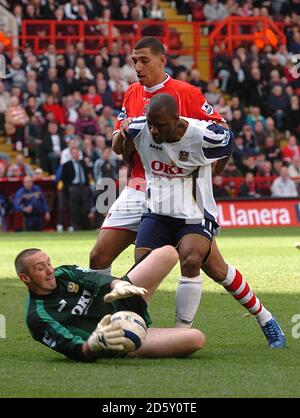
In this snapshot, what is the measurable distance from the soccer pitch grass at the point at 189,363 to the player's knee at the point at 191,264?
1.91 feet

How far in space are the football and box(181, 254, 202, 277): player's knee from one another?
0.98 meters

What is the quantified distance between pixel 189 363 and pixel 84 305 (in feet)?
2.70

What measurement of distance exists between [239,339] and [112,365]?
5.44 ft

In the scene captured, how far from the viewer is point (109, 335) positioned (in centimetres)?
767

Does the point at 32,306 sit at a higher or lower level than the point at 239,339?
higher

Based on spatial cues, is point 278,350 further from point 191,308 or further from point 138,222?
point 138,222

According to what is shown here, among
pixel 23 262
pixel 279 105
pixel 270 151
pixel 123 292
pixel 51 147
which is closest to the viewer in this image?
pixel 123 292

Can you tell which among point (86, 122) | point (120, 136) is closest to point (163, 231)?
point (120, 136)

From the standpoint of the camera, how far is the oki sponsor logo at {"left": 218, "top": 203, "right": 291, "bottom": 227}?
26250mm

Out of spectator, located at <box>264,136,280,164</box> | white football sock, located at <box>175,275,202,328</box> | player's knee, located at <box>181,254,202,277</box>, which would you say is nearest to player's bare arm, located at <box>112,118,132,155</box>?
player's knee, located at <box>181,254,202,277</box>

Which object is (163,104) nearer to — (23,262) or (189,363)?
(23,262)

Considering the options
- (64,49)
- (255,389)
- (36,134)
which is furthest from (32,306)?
(64,49)

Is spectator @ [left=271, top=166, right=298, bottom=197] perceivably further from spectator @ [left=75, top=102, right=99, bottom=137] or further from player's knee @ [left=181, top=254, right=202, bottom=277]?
player's knee @ [left=181, top=254, right=202, bottom=277]

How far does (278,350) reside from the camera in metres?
8.94
